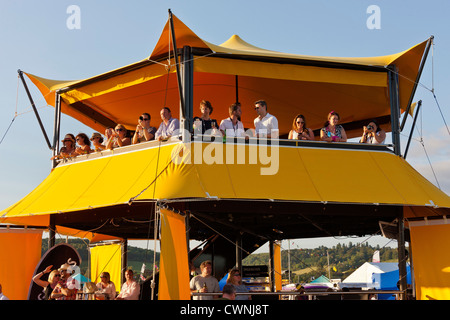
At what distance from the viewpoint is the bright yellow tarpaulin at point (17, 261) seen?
14.4 metres

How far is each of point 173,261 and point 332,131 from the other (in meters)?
5.10

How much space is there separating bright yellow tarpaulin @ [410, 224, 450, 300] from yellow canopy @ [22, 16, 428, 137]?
11.7 feet

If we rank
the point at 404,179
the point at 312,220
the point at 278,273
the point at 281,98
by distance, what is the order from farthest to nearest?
1. the point at 278,273
2. the point at 281,98
3. the point at 312,220
4. the point at 404,179

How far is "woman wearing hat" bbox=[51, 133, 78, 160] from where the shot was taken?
14391 mm

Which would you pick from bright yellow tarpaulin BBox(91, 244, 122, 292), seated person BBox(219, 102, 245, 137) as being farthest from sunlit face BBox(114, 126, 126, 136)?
bright yellow tarpaulin BBox(91, 244, 122, 292)

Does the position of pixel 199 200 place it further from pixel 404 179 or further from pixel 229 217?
pixel 404 179

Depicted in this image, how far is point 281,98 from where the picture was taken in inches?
666

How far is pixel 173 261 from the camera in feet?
33.9

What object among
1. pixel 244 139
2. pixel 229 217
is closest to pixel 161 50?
pixel 244 139

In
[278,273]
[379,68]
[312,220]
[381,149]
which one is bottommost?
[278,273]

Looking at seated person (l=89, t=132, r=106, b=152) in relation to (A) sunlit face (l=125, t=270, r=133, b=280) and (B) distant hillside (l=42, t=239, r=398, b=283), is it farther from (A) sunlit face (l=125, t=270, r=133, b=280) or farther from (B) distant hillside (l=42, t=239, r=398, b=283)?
(A) sunlit face (l=125, t=270, r=133, b=280)

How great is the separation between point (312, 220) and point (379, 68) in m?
A: 4.25

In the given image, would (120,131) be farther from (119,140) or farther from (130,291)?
(130,291)

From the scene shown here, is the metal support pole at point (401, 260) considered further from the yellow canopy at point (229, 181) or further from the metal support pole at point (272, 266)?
the metal support pole at point (272, 266)
